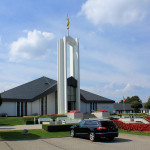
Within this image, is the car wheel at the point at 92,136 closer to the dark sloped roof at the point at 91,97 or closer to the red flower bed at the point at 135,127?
the red flower bed at the point at 135,127

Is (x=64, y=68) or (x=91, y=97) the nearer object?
(x=64, y=68)

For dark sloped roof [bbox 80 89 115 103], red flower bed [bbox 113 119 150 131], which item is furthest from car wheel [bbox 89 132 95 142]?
dark sloped roof [bbox 80 89 115 103]

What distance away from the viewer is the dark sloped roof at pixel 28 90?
3864 cm

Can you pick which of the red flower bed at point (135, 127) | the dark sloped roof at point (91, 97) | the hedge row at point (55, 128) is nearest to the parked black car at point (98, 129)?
the hedge row at point (55, 128)

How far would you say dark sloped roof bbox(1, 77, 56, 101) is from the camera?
38.6 m

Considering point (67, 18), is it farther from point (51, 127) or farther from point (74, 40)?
point (51, 127)

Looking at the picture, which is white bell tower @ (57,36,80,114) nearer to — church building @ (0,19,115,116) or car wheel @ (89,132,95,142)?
church building @ (0,19,115,116)

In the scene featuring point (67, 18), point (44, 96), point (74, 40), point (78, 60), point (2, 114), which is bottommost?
point (2, 114)

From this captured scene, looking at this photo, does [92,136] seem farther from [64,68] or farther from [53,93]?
[53,93]

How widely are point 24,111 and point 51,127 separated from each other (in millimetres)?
22442

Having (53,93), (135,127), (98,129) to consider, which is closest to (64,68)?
(53,93)

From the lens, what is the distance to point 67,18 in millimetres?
43469

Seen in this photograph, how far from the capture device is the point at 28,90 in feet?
138

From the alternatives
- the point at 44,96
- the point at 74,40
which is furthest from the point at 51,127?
the point at 74,40
